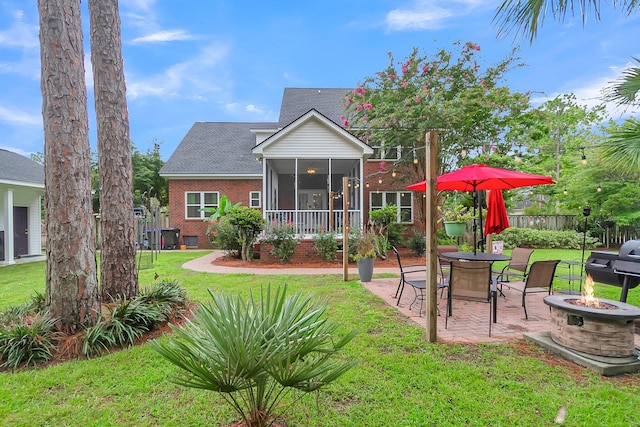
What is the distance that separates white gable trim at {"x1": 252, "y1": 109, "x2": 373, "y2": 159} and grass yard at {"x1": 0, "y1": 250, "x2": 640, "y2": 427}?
9253 millimetres

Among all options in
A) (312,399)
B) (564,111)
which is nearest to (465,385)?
(312,399)

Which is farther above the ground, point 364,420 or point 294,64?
point 294,64

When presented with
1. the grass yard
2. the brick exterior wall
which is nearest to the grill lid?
the grass yard

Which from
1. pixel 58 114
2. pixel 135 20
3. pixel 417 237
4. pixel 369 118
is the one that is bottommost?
pixel 417 237

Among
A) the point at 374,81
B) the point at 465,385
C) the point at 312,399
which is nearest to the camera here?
the point at 312,399

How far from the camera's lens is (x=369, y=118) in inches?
528

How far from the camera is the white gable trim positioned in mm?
12105

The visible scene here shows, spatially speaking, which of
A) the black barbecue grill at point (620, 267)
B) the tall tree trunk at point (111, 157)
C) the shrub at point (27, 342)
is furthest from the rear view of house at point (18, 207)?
the black barbecue grill at point (620, 267)

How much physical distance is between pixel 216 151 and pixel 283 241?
10.1 meters

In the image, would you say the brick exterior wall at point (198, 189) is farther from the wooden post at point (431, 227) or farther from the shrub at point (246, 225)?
the wooden post at point (431, 227)

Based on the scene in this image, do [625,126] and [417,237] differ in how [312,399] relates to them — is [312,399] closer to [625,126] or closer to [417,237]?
[625,126]

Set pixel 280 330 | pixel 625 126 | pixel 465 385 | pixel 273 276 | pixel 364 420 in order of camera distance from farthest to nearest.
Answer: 1. pixel 273 276
2. pixel 625 126
3. pixel 465 385
4. pixel 364 420
5. pixel 280 330

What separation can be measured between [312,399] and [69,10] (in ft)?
17.9

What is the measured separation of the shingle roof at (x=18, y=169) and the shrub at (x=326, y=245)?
38.5 feet
